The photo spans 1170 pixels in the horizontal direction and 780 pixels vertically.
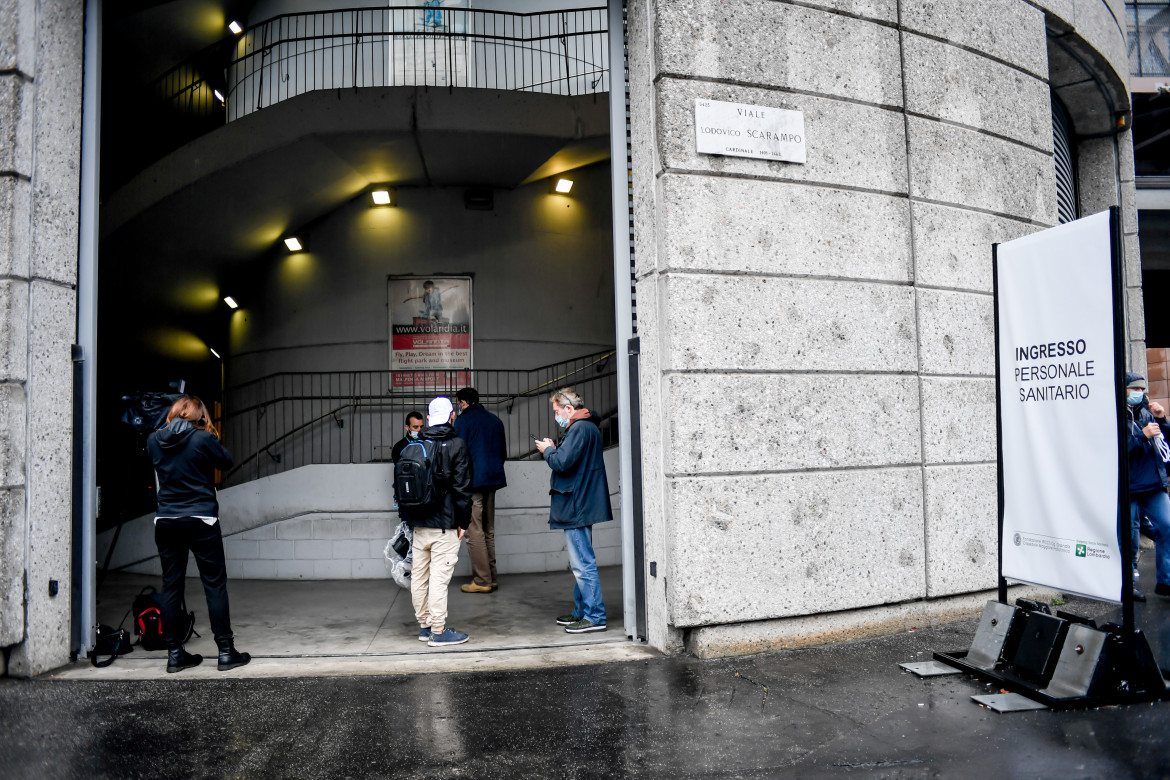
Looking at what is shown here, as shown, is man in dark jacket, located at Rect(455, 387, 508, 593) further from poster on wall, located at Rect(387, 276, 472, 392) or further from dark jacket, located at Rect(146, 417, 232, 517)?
poster on wall, located at Rect(387, 276, 472, 392)

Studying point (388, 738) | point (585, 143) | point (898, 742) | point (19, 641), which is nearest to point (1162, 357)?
point (585, 143)

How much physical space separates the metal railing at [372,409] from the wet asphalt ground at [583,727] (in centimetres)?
610

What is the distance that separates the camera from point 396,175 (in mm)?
10906

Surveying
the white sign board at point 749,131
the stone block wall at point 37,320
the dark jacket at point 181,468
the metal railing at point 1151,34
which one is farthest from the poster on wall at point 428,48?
the metal railing at point 1151,34

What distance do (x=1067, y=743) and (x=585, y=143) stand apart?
8.68 metres

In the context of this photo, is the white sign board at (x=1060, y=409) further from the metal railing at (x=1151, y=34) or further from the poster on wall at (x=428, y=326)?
the metal railing at (x=1151, y=34)

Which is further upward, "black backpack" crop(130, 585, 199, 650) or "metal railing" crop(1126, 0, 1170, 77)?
"metal railing" crop(1126, 0, 1170, 77)

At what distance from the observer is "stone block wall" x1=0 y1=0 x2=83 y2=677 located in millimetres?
4555

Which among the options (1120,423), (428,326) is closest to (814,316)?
(1120,423)

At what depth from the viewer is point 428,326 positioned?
11.2 m

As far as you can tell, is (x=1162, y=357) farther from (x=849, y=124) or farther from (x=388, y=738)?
(x=388, y=738)

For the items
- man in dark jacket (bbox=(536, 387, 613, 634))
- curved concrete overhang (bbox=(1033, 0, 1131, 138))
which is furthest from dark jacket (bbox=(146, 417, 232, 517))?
curved concrete overhang (bbox=(1033, 0, 1131, 138))

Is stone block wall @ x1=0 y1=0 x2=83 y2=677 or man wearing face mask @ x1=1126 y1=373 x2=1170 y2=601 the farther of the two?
man wearing face mask @ x1=1126 y1=373 x2=1170 y2=601

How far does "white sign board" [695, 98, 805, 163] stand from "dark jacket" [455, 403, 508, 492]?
348cm
